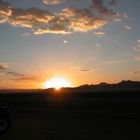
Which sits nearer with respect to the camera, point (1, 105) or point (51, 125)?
point (1, 105)

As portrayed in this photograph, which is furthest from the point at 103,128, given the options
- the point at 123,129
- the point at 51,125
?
the point at 51,125

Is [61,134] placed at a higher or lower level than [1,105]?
lower

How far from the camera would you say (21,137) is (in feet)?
56.3

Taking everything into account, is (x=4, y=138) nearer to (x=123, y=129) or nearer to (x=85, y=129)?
(x=85, y=129)

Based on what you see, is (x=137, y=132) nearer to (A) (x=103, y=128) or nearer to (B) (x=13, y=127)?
(A) (x=103, y=128)

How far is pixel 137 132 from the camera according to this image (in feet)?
61.3

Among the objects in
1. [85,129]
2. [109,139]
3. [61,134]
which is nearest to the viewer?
[109,139]

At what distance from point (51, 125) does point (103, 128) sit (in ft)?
10.3

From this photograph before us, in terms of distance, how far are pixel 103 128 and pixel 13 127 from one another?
5.02m

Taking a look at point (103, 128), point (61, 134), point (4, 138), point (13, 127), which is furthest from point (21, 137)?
point (103, 128)

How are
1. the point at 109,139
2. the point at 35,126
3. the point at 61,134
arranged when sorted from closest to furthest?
1. the point at 109,139
2. the point at 61,134
3. the point at 35,126

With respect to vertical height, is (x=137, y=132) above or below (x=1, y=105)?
below

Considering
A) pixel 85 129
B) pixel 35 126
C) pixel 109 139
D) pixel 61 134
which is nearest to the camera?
pixel 109 139

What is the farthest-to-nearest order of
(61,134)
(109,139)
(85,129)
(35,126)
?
(35,126), (85,129), (61,134), (109,139)
